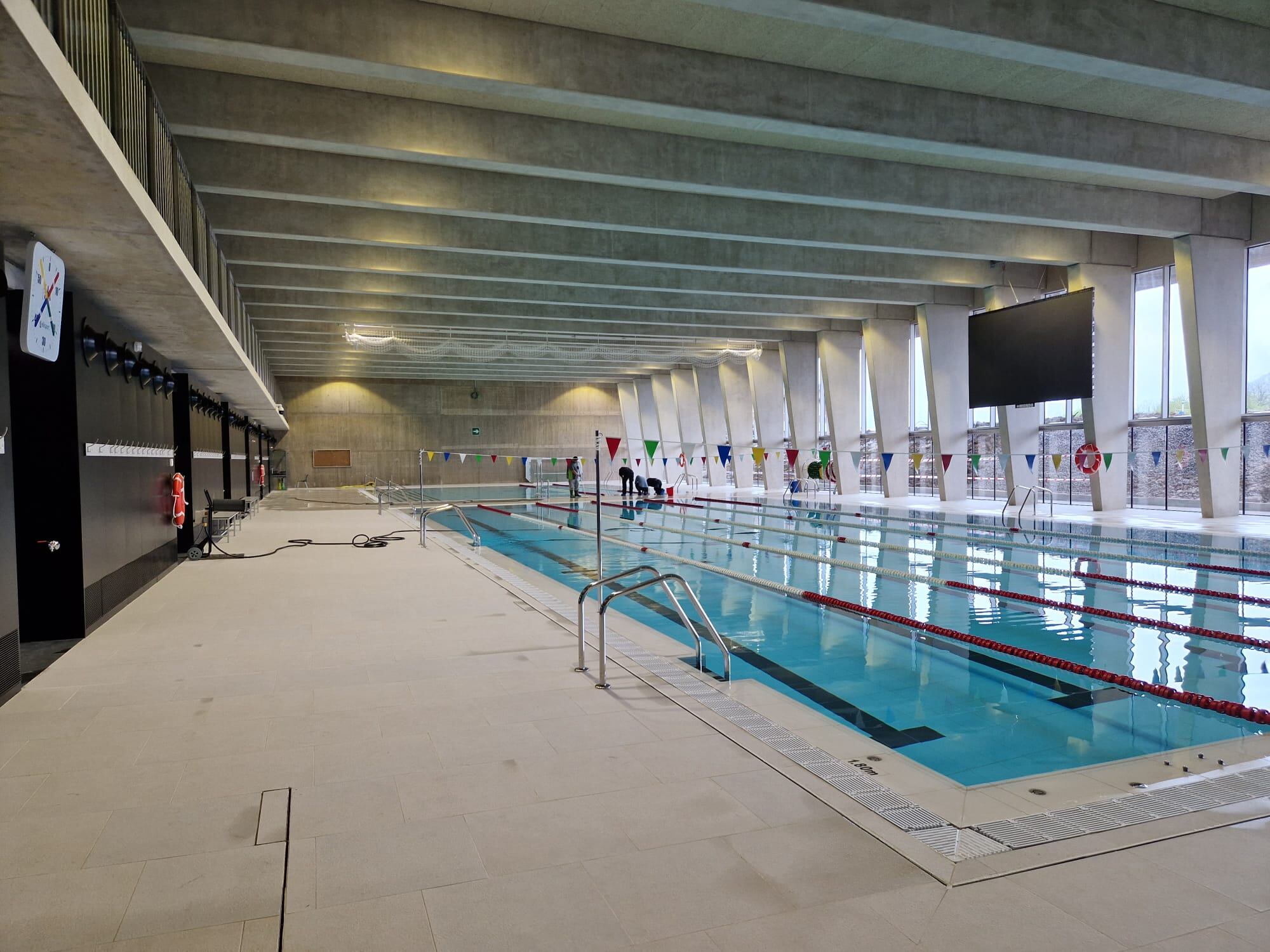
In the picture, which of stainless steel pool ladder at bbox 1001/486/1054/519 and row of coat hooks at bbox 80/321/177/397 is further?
stainless steel pool ladder at bbox 1001/486/1054/519

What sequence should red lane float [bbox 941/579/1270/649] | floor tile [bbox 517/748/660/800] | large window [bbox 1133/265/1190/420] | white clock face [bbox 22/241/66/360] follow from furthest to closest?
large window [bbox 1133/265/1190/420], red lane float [bbox 941/579/1270/649], white clock face [bbox 22/241/66/360], floor tile [bbox 517/748/660/800]

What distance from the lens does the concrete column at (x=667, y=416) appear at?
33.8 meters

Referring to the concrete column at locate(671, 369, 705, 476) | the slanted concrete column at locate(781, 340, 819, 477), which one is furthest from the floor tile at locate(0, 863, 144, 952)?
the concrete column at locate(671, 369, 705, 476)

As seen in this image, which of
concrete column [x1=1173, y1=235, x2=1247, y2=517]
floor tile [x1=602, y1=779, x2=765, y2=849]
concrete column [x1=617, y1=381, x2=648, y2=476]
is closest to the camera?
floor tile [x1=602, y1=779, x2=765, y2=849]

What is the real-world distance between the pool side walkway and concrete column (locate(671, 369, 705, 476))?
27.9 meters

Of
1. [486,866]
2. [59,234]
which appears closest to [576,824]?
[486,866]

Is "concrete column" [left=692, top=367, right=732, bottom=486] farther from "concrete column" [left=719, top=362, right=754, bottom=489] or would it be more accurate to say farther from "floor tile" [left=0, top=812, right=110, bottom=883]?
"floor tile" [left=0, top=812, right=110, bottom=883]

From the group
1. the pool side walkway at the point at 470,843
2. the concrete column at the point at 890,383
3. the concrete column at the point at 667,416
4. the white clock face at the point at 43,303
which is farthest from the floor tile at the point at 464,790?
the concrete column at the point at 667,416

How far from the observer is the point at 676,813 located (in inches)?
109

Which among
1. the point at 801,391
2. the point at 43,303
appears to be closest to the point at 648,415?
the point at 801,391

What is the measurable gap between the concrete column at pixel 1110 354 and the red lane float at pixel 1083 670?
11.3 m

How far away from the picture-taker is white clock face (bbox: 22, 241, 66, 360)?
176 inches

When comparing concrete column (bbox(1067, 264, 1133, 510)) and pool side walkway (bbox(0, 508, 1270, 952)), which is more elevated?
concrete column (bbox(1067, 264, 1133, 510))

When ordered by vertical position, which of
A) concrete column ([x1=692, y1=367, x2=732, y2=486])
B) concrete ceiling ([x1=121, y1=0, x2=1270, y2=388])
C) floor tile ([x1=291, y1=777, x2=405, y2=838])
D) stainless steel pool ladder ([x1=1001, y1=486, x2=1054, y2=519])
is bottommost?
floor tile ([x1=291, y1=777, x2=405, y2=838])
